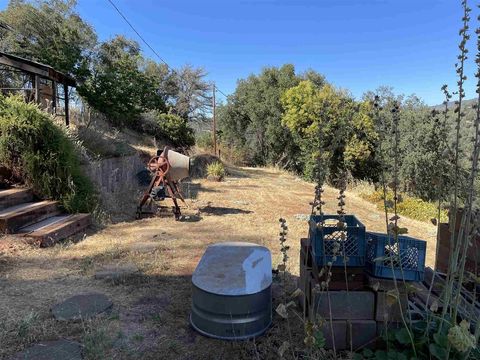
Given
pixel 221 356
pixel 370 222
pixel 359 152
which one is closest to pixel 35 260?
pixel 221 356

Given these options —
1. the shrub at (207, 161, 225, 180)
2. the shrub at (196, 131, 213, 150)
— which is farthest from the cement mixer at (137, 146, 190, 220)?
the shrub at (196, 131, 213, 150)

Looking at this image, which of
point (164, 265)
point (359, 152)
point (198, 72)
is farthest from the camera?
point (198, 72)

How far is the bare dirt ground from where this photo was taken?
7.13 feet

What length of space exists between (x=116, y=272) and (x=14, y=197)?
240 centimetres

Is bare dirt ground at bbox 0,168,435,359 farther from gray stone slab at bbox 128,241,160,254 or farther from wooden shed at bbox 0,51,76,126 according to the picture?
wooden shed at bbox 0,51,76,126

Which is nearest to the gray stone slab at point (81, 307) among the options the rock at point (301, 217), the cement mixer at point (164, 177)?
the cement mixer at point (164, 177)

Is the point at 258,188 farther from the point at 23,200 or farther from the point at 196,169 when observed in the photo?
the point at 23,200

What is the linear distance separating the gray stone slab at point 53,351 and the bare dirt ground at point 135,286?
2.1 inches

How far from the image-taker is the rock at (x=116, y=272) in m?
3.29

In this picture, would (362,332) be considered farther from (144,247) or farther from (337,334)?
(144,247)

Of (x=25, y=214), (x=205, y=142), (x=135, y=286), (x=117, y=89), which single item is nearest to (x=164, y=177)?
(x=25, y=214)

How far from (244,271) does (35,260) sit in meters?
2.66

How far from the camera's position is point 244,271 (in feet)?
7.32

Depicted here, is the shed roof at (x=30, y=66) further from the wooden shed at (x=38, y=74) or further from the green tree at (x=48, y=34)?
the green tree at (x=48, y=34)
